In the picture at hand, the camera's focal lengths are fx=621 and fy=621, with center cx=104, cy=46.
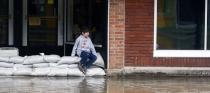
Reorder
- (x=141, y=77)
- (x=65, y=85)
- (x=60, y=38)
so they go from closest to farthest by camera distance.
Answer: (x=65, y=85) → (x=141, y=77) → (x=60, y=38)

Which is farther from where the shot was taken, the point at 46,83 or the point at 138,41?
the point at 138,41

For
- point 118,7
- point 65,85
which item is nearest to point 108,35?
point 118,7

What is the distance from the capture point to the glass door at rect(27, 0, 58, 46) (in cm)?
1797

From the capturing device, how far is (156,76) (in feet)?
50.6

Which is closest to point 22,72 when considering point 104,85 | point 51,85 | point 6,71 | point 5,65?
point 6,71

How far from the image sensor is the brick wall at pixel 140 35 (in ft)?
51.1

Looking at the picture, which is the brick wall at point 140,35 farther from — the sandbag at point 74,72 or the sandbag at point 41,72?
the sandbag at point 41,72

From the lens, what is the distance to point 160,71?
50.7ft

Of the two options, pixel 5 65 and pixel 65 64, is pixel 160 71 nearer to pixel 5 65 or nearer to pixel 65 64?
pixel 65 64

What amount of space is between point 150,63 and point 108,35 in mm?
1285

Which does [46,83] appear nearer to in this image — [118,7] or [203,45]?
[118,7]

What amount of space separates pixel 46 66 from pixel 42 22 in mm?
2871

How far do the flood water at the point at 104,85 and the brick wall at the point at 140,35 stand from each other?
571 millimetres

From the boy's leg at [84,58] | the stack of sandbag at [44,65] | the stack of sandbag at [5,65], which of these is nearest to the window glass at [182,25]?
the boy's leg at [84,58]
